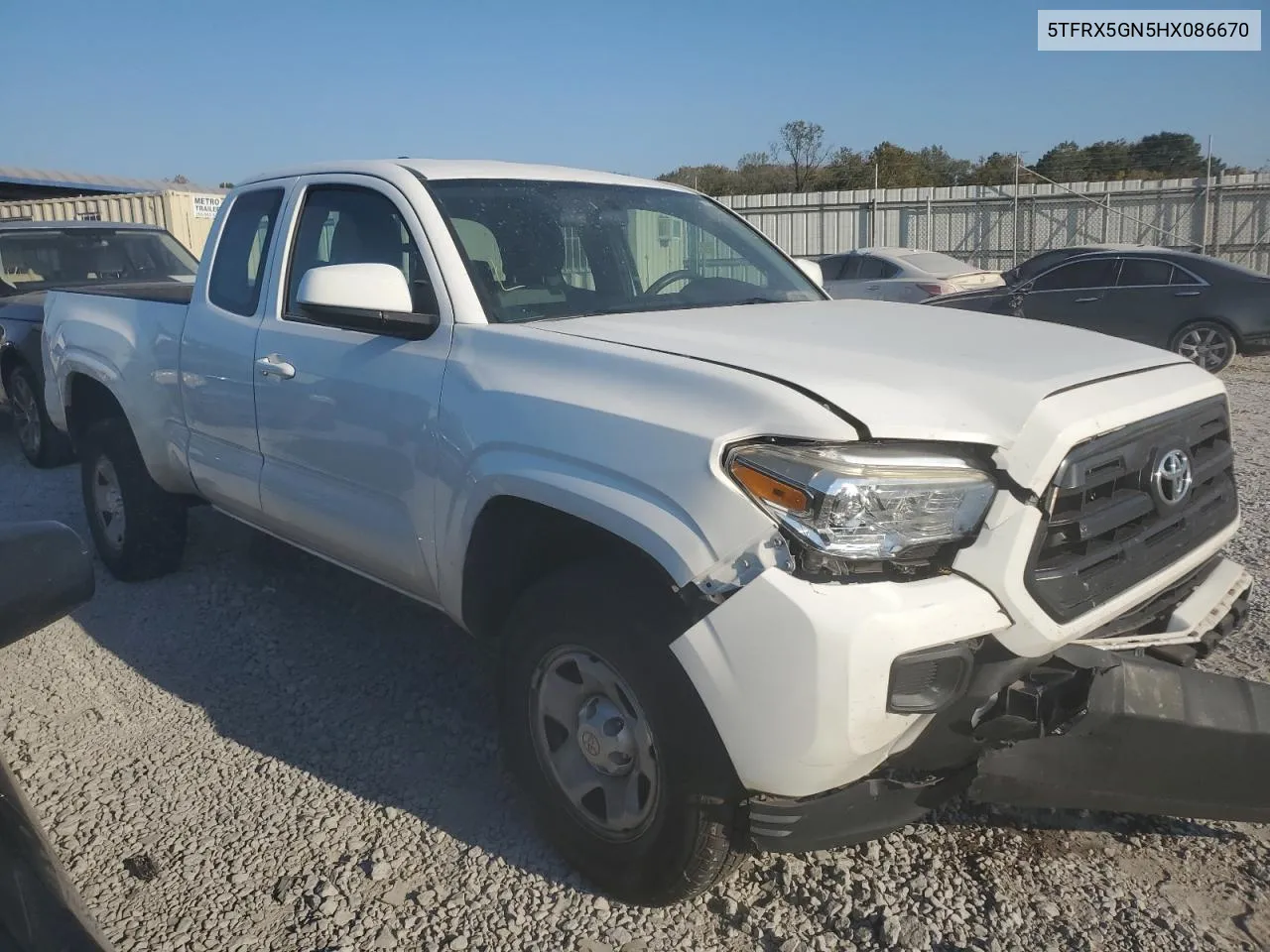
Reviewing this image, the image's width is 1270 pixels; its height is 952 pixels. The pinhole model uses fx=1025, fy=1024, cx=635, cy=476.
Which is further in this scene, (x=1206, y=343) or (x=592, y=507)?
(x=1206, y=343)

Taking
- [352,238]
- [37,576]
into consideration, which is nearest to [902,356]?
[37,576]

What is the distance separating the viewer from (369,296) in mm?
3012

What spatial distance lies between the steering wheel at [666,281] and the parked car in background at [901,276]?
10.7m

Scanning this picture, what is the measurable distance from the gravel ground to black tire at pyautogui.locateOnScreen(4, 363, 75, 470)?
12.9ft

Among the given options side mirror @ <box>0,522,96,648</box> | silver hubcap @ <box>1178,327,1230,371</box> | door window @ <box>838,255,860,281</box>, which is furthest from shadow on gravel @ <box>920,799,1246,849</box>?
door window @ <box>838,255,860,281</box>

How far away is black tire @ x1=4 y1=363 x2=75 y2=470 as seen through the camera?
25.3ft

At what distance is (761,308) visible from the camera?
11.2ft

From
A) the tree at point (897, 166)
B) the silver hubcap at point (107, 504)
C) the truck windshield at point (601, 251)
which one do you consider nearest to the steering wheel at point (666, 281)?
the truck windshield at point (601, 251)

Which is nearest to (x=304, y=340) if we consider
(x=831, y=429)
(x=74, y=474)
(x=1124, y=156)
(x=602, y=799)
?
(x=602, y=799)

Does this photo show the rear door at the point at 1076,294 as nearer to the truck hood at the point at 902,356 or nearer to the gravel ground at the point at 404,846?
the gravel ground at the point at 404,846

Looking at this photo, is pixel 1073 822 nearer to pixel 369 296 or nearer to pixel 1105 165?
pixel 369 296

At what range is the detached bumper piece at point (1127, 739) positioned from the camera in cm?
225

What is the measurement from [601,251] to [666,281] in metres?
0.26

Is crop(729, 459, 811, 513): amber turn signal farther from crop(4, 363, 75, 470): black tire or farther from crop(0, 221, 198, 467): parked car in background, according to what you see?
crop(0, 221, 198, 467): parked car in background
